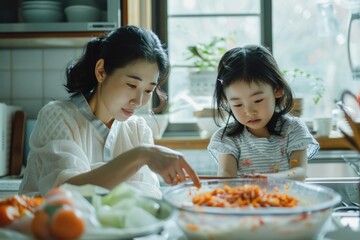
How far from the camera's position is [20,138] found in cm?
217

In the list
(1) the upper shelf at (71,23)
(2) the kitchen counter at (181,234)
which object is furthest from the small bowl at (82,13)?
(2) the kitchen counter at (181,234)

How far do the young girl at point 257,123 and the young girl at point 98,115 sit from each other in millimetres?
246

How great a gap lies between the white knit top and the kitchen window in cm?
112

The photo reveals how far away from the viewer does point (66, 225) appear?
628 millimetres

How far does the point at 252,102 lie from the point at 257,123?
8cm

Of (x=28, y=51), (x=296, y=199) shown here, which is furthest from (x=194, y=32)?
(x=296, y=199)

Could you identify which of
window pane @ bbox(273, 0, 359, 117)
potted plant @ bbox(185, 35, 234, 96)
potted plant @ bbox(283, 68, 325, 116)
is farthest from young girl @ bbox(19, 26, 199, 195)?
window pane @ bbox(273, 0, 359, 117)

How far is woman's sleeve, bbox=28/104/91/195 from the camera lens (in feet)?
3.90

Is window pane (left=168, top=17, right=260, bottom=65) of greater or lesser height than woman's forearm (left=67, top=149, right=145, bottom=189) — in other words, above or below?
above

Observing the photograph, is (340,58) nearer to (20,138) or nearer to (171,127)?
(171,127)

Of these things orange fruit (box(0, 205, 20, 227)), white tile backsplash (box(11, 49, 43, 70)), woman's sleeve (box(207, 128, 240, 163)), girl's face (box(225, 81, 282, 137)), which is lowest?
woman's sleeve (box(207, 128, 240, 163))

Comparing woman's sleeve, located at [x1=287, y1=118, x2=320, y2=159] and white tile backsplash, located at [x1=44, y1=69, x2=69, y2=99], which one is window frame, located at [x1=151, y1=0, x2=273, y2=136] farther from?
woman's sleeve, located at [x1=287, y1=118, x2=320, y2=159]

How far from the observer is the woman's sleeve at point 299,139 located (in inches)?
59.6

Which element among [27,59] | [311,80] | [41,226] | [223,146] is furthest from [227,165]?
[27,59]
